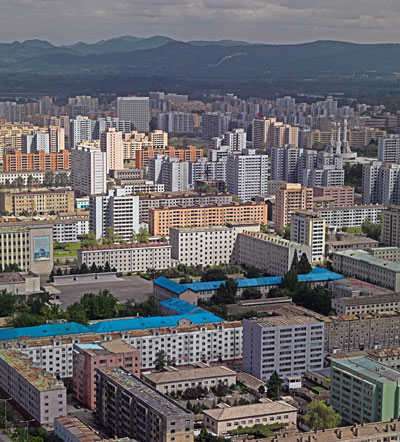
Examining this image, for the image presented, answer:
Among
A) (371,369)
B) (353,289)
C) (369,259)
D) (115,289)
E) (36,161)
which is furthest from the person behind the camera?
(36,161)

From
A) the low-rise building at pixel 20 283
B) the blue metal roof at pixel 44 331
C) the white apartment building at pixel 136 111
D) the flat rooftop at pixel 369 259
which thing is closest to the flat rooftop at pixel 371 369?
the blue metal roof at pixel 44 331

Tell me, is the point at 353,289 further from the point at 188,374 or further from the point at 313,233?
the point at 188,374

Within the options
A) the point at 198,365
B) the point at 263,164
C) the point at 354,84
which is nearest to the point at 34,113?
the point at 263,164

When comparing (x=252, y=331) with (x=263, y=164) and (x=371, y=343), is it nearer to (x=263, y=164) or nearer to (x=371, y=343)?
(x=371, y=343)

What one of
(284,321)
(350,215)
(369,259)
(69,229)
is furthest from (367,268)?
(69,229)

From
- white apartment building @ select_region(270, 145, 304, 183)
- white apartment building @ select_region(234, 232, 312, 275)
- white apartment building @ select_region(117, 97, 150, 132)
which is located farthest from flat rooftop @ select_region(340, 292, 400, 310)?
white apartment building @ select_region(117, 97, 150, 132)

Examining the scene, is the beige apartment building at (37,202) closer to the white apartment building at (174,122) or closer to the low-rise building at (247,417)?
the low-rise building at (247,417)
